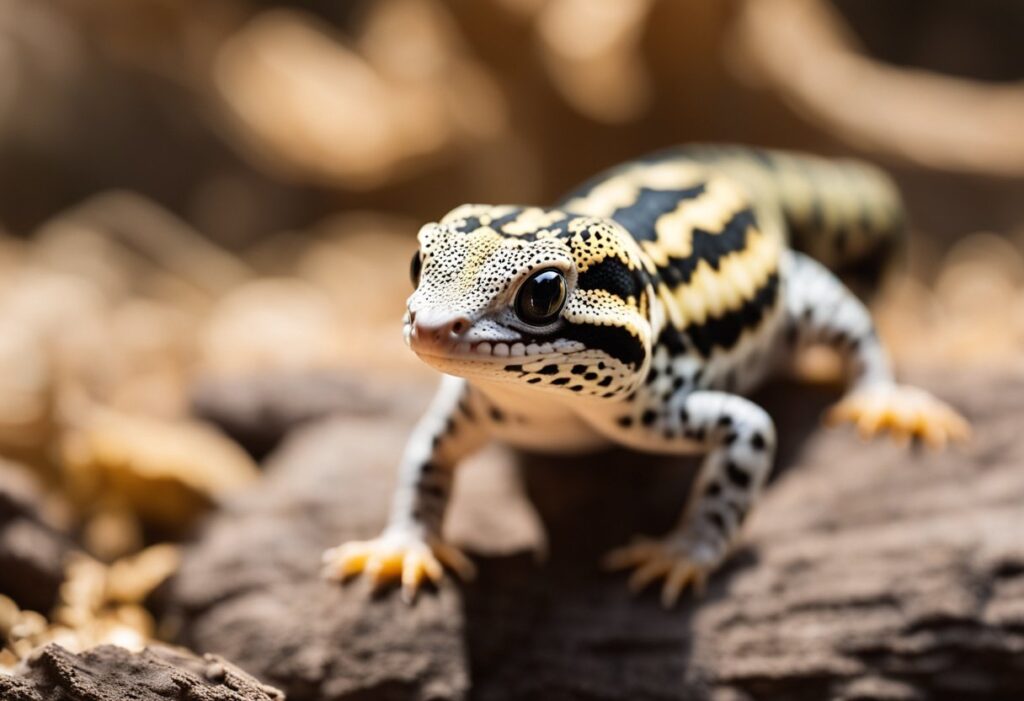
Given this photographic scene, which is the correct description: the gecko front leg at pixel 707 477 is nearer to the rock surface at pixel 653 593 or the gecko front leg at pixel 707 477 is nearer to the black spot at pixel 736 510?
the black spot at pixel 736 510

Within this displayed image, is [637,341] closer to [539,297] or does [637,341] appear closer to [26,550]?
[539,297]

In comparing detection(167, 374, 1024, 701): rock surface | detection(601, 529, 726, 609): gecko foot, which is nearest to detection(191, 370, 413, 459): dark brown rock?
detection(167, 374, 1024, 701): rock surface

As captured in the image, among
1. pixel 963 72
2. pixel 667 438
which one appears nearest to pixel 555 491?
pixel 667 438

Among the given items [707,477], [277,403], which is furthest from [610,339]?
[277,403]

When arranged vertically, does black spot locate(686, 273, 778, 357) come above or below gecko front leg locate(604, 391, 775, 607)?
above

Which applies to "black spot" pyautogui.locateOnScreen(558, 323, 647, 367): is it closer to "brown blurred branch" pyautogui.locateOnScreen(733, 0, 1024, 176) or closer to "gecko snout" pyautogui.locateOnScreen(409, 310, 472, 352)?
"gecko snout" pyautogui.locateOnScreen(409, 310, 472, 352)

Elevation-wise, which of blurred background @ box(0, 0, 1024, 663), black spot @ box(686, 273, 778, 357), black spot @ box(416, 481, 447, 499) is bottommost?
black spot @ box(416, 481, 447, 499)
